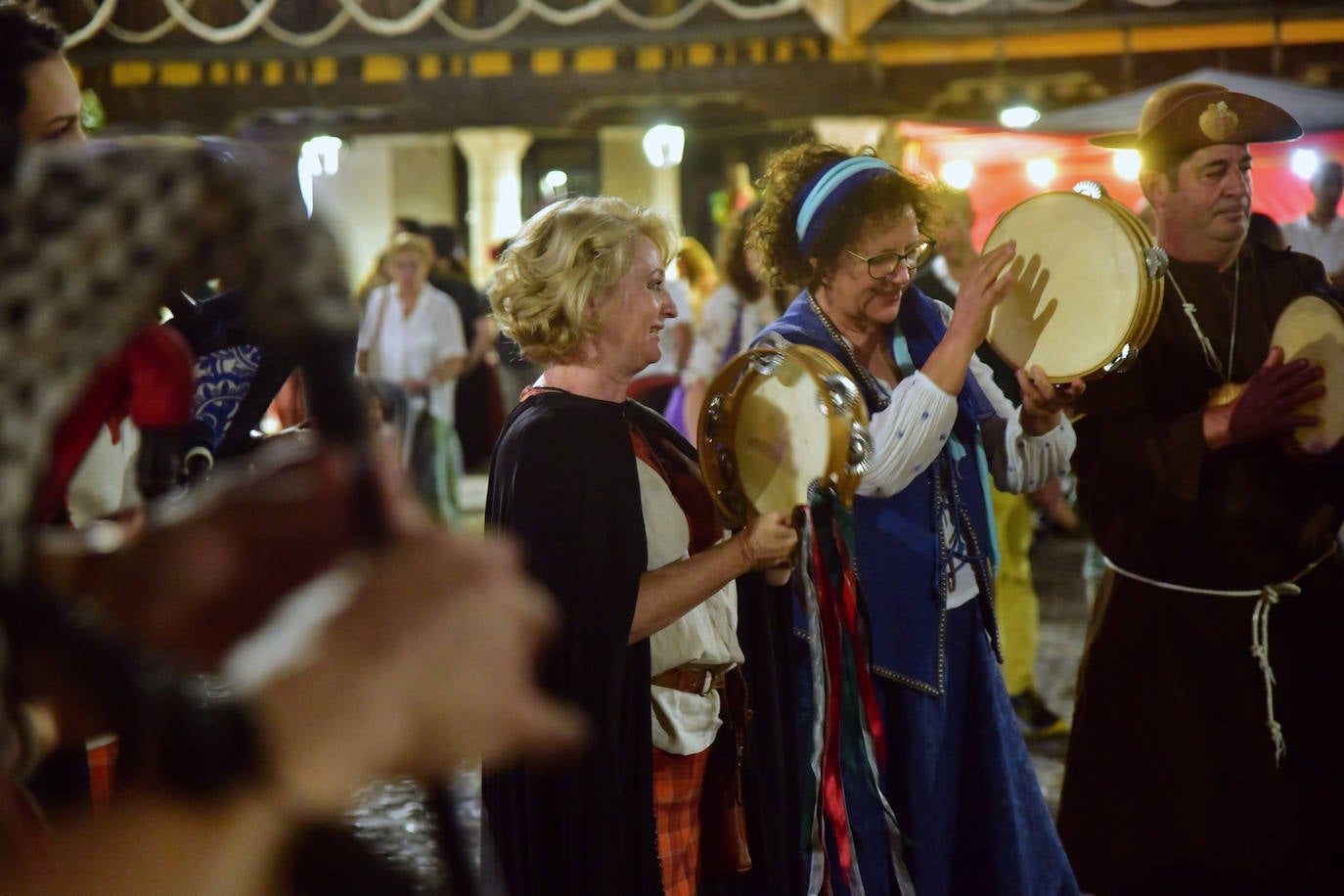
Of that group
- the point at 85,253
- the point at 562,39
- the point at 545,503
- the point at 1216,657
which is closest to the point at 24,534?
the point at 85,253

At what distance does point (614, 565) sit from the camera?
2.30m

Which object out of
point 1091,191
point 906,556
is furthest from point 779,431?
point 1091,191

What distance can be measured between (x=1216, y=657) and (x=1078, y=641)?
11.4 feet

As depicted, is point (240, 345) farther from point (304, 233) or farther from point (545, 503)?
point (304, 233)

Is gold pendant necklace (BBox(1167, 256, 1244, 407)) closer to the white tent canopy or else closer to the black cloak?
the black cloak

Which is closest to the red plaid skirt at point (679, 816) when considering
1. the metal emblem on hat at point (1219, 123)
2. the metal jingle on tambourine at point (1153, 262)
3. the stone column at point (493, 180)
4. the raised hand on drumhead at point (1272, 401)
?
the metal jingle on tambourine at point (1153, 262)

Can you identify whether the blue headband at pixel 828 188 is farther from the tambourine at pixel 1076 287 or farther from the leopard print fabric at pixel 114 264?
the leopard print fabric at pixel 114 264

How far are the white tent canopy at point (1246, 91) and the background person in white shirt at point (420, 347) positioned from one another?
3812 millimetres

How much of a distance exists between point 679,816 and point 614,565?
21.1 inches

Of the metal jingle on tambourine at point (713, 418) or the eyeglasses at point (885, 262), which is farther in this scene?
the eyeglasses at point (885, 262)

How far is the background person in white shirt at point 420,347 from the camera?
8.37m

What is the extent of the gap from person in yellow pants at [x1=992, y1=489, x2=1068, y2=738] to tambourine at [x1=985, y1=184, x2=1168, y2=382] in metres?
2.54

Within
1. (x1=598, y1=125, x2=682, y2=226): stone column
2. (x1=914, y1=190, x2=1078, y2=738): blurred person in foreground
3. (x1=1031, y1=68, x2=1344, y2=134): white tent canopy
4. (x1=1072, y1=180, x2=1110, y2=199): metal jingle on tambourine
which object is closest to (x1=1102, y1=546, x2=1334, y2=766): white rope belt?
(x1=1072, y1=180, x2=1110, y2=199): metal jingle on tambourine

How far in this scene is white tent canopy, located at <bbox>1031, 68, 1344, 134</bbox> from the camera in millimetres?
7215
